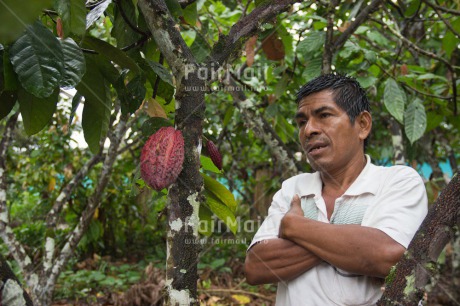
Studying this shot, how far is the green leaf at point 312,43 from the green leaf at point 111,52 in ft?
4.43

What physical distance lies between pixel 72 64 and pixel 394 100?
5.16 feet

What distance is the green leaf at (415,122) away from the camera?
2.13m

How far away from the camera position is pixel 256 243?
1.32 metres

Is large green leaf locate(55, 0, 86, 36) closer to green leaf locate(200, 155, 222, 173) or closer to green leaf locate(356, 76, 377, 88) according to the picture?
green leaf locate(200, 155, 222, 173)

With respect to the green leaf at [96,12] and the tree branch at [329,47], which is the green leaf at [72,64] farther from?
the tree branch at [329,47]

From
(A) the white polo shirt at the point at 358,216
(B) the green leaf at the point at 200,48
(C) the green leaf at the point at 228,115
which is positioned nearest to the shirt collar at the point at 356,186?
(A) the white polo shirt at the point at 358,216

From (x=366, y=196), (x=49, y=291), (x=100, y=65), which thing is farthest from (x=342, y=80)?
(x=49, y=291)

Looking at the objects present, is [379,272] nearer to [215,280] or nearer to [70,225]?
[215,280]

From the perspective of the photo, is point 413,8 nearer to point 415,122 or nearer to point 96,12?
point 415,122

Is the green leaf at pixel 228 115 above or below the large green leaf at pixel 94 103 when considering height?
above

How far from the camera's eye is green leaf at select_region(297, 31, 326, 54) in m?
2.23

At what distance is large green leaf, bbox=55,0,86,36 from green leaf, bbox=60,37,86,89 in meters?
0.09

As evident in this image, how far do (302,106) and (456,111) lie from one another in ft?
4.22

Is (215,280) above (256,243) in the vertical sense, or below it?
below
